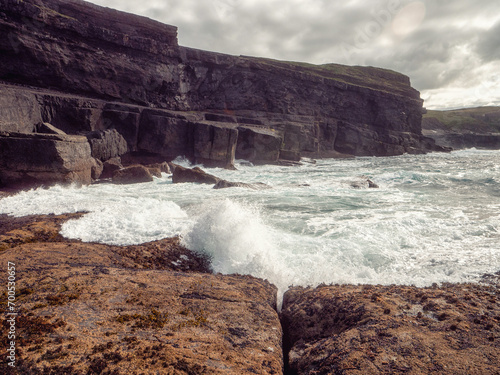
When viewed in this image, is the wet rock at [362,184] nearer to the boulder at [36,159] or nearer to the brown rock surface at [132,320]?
the brown rock surface at [132,320]

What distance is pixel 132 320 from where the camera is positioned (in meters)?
2.86

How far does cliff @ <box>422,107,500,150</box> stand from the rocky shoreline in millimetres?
89423

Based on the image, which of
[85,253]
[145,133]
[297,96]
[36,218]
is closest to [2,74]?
[145,133]

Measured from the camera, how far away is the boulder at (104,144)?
58.2ft

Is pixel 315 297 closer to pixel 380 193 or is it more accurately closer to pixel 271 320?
pixel 271 320

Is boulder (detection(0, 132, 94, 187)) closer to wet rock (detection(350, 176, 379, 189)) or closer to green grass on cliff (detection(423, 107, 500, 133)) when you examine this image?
wet rock (detection(350, 176, 379, 189))

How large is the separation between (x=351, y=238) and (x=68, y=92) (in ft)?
95.9

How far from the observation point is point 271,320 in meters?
3.32

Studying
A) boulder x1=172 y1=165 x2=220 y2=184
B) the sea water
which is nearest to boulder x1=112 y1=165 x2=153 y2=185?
boulder x1=172 y1=165 x2=220 y2=184

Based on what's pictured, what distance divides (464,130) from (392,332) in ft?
377

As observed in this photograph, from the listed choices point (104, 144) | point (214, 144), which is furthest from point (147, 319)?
point (214, 144)

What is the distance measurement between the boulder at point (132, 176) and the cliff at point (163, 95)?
5.64 m

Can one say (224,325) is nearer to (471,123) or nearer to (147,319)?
(147,319)

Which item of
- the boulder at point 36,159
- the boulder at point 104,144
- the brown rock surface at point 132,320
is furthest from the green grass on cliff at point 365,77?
the brown rock surface at point 132,320
